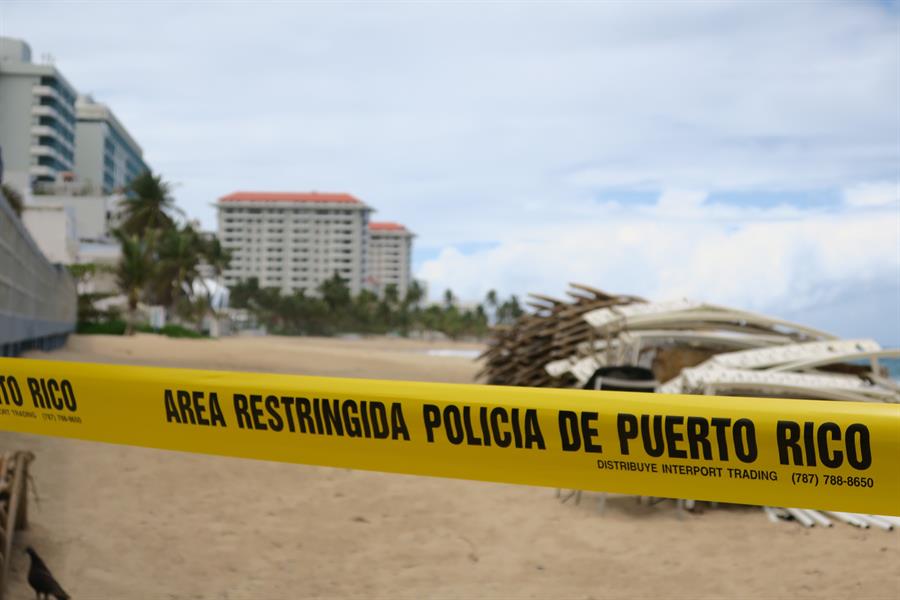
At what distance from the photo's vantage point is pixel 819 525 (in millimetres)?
7070

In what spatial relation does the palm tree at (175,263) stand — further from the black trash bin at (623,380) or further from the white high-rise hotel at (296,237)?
the white high-rise hotel at (296,237)

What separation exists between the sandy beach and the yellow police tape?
2166mm

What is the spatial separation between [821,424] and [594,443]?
28.3 inches

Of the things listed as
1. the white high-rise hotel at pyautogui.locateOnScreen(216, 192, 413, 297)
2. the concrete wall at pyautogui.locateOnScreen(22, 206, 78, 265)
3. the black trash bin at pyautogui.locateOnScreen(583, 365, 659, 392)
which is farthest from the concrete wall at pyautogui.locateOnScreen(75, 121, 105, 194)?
the black trash bin at pyautogui.locateOnScreen(583, 365, 659, 392)

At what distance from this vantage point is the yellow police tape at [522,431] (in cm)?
259

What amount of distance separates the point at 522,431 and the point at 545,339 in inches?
571

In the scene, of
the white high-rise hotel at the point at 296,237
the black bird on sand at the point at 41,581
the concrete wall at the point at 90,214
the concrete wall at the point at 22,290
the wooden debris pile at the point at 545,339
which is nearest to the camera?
the black bird on sand at the point at 41,581

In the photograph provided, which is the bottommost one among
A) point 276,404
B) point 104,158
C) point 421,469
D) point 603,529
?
point 603,529

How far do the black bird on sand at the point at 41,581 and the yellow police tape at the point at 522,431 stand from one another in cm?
137

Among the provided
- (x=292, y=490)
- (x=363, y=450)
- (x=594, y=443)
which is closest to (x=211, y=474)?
(x=292, y=490)

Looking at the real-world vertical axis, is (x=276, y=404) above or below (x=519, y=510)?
above

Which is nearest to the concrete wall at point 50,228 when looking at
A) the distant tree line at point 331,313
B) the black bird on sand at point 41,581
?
the black bird on sand at point 41,581

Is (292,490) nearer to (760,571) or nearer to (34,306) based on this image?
(760,571)

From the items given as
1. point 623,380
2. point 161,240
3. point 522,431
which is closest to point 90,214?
point 161,240
